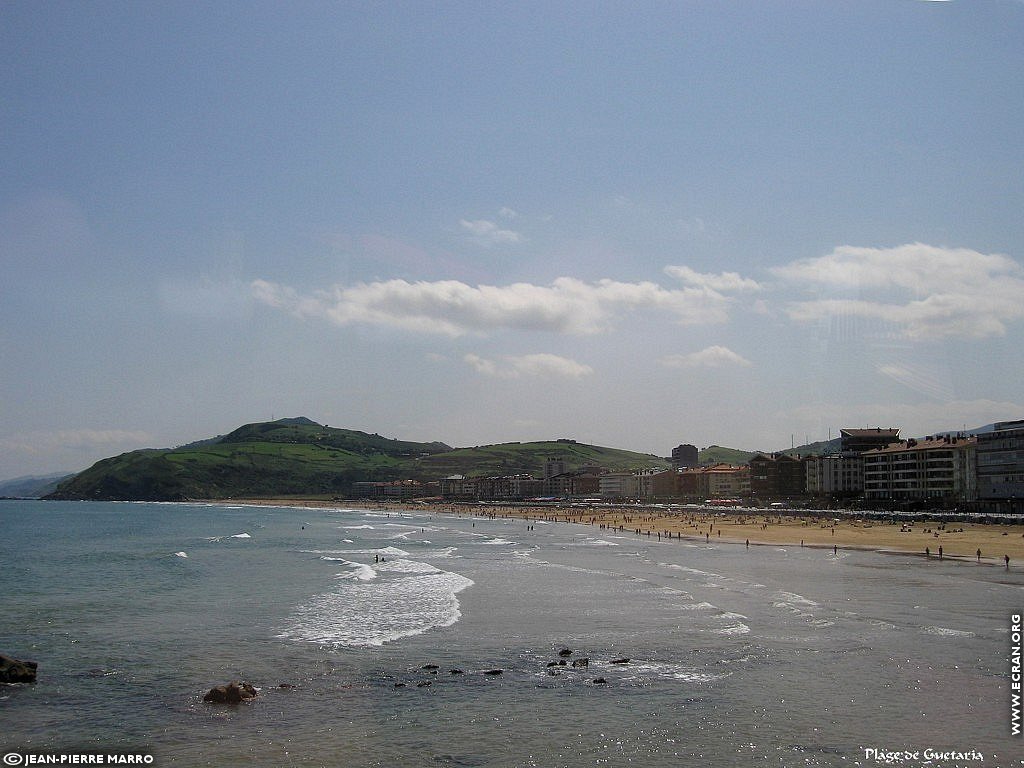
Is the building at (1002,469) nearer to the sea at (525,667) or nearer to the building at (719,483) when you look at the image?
the sea at (525,667)

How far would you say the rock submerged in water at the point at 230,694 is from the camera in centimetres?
2141

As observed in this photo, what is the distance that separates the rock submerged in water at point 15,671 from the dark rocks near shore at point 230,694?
6.26 meters

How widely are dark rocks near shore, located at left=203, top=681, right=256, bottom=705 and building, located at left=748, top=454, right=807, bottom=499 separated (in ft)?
497

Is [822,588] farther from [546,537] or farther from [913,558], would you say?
[546,537]

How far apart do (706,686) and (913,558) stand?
43.8 m

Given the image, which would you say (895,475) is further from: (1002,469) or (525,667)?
(525,667)

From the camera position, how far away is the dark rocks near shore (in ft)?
70.2

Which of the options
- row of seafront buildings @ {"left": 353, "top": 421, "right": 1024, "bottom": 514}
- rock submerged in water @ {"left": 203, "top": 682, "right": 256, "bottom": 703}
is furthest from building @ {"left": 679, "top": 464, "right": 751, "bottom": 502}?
rock submerged in water @ {"left": 203, "top": 682, "right": 256, "bottom": 703}

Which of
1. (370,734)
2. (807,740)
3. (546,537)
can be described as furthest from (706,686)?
(546,537)

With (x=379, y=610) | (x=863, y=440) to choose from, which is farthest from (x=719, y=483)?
(x=379, y=610)

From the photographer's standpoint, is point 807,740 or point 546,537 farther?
point 546,537

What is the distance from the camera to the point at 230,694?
21.5m

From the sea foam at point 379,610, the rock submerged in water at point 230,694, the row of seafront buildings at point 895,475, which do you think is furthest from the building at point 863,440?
the rock submerged in water at point 230,694

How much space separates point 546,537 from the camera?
95.2 meters
